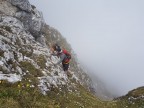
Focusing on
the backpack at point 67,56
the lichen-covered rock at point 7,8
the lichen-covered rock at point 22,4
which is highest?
the lichen-covered rock at point 22,4

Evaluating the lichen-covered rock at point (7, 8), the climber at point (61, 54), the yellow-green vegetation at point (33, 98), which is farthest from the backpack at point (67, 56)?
the lichen-covered rock at point (7, 8)

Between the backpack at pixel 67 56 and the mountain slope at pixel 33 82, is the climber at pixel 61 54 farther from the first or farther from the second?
the mountain slope at pixel 33 82

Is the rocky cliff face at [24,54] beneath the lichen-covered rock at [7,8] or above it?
beneath

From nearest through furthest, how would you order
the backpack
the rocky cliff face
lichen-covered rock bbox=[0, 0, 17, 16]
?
the rocky cliff face → the backpack → lichen-covered rock bbox=[0, 0, 17, 16]

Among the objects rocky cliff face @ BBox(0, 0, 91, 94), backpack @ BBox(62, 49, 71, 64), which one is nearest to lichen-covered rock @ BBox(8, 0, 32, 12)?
rocky cliff face @ BBox(0, 0, 91, 94)

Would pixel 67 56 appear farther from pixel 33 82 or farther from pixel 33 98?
pixel 33 98

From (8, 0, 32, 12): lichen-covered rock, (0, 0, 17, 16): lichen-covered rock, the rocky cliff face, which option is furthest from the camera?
(8, 0, 32, 12): lichen-covered rock

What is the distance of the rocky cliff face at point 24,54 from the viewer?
97.1 feet

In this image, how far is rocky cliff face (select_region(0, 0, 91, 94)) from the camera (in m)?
29.6

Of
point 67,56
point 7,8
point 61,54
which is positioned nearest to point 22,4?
point 7,8

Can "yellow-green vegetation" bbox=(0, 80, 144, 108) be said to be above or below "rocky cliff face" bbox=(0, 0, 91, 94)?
below

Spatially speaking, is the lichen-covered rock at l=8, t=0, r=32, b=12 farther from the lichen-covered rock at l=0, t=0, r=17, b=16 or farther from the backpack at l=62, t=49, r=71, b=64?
the backpack at l=62, t=49, r=71, b=64

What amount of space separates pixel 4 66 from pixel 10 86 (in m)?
4.65

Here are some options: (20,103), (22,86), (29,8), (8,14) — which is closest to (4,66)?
(22,86)
